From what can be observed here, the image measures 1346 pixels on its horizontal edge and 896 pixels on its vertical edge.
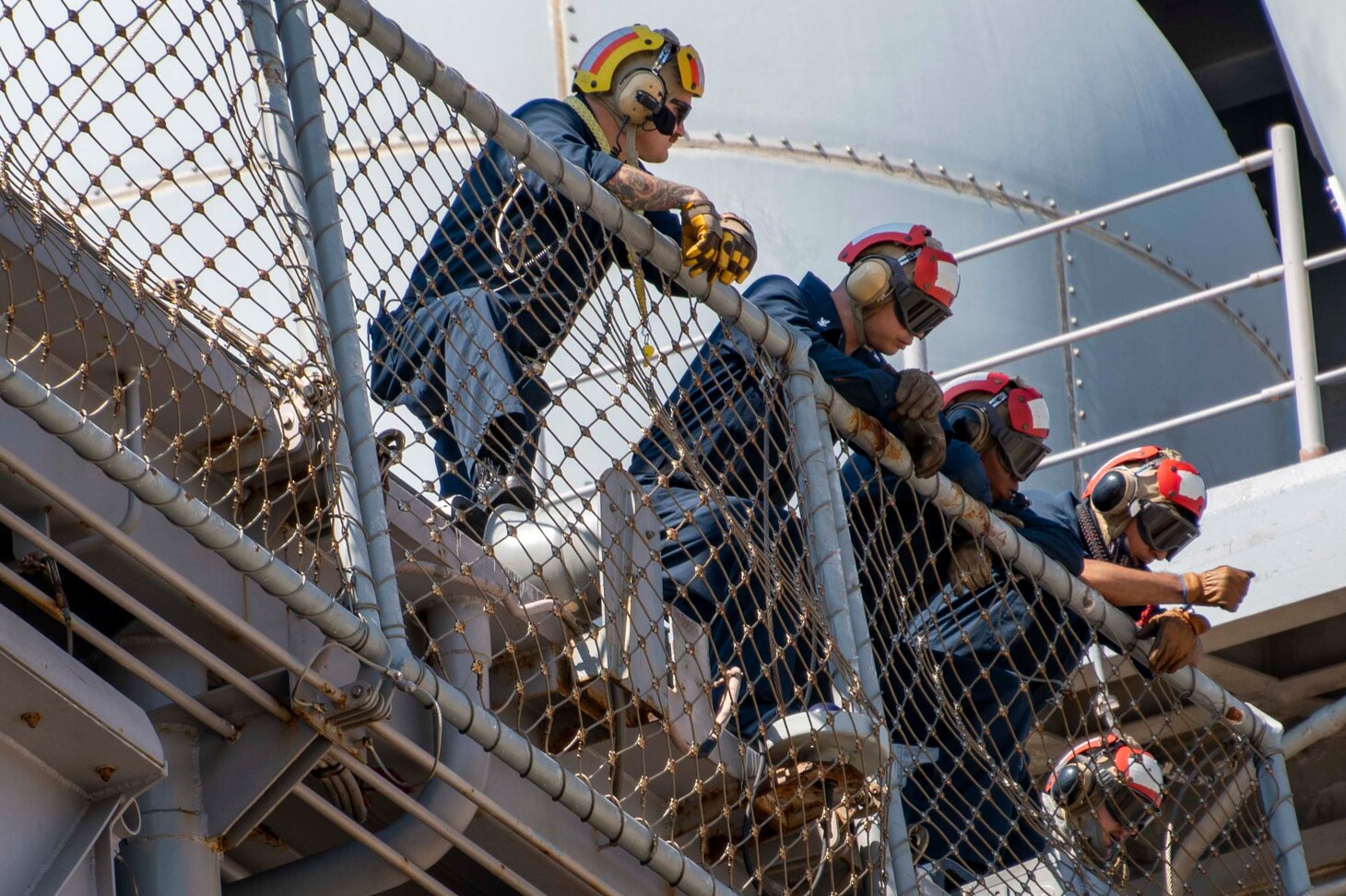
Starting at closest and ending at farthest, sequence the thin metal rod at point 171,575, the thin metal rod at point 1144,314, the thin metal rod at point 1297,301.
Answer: the thin metal rod at point 171,575 < the thin metal rod at point 1144,314 < the thin metal rod at point 1297,301

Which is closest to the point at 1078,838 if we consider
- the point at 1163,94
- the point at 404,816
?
the point at 404,816

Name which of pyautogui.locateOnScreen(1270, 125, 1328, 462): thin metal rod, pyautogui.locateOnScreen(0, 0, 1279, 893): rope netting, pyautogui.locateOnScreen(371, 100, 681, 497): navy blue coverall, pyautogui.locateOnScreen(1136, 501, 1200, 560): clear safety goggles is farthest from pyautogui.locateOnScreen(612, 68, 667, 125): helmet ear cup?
pyautogui.locateOnScreen(1270, 125, 1328, 462): thin metal rod

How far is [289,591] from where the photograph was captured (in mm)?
3240

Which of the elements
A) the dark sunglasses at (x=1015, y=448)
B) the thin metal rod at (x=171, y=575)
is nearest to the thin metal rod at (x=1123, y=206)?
the dark sunglasses at (x=1015, y=448)

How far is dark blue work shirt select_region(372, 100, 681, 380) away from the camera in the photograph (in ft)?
15.9

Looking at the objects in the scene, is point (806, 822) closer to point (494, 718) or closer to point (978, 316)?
point (494, 718)

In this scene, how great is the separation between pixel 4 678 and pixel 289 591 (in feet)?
1.37

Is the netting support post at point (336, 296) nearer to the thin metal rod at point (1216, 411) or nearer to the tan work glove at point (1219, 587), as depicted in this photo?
the tan work glove at point (1219, 587)

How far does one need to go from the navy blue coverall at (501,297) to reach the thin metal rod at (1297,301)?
118 inches

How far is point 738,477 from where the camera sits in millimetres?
4746

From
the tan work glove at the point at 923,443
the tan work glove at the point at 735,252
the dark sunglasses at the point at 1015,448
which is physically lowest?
the tan work glove at the point at 923,443

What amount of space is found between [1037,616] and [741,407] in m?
1.52

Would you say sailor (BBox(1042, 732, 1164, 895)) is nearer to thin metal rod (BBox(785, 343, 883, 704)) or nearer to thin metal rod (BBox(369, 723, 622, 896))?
thin metal rod (BBox(785, 343, 883, 704))

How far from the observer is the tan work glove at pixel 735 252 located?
480 cm
